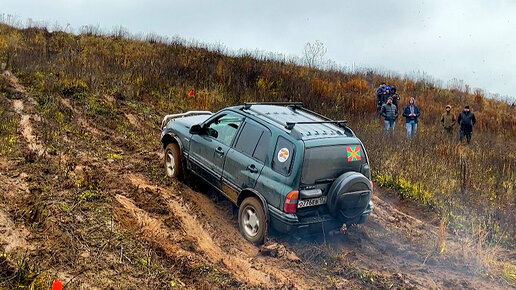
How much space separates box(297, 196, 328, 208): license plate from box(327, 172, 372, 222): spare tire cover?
83 mm

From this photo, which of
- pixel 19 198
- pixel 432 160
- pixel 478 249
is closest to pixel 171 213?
pixel 19 198

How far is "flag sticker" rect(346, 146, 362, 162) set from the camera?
5.97 m

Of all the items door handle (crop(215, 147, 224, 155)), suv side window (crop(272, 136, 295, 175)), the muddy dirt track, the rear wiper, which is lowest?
the muddy dirt track

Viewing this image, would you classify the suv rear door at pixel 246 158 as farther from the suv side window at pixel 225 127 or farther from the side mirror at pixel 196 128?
the side mirror at pixel 196 128

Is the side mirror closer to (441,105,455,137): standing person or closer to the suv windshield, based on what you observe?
the suv windshield

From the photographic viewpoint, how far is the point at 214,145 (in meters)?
6.79

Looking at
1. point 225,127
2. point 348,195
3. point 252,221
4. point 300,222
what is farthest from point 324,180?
point 225,127

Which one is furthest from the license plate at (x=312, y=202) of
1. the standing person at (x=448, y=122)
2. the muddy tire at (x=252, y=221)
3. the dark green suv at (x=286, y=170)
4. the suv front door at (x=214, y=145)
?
the standing person at (x=448, y=122)

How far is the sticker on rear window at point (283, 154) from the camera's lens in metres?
5.71

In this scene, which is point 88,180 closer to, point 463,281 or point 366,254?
point 366,254

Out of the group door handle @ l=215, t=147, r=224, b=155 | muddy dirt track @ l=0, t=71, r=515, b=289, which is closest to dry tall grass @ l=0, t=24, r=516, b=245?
muddy dirt track @ l=0, t=71, r=515, b=289

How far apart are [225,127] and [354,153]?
6.68 feet

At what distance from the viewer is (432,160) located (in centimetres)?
1041

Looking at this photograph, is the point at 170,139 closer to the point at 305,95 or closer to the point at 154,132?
the point at 154,132
